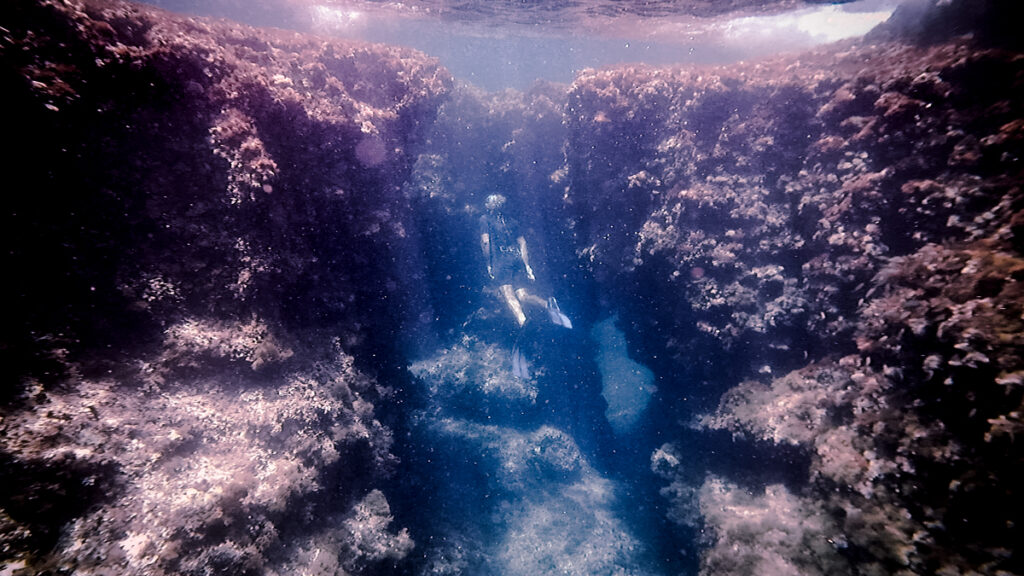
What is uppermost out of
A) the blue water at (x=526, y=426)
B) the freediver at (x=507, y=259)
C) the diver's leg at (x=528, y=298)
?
the freediver at (x=507, y=259)

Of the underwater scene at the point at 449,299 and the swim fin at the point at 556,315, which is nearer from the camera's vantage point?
the underwater scene at the point at 449,299

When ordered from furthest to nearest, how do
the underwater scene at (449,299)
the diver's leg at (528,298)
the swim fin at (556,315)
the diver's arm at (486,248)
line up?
1. the diver's leg at (528,298)
2. the diver's arm at (486,248)
3. the swim fin at (556,315)
4. the underwater scene at (449,299)

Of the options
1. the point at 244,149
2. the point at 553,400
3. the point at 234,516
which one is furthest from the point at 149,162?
the point at 553,400

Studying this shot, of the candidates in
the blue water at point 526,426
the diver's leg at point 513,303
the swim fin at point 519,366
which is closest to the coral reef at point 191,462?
the blue water at point 526,426

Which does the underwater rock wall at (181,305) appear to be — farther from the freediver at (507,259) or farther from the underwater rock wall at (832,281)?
the underwater rock wall at (832,281)

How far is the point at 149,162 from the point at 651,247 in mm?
8372

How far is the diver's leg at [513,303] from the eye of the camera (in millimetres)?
11070

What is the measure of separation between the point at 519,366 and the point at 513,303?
1834mm

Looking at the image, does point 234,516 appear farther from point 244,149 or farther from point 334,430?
point 244,149

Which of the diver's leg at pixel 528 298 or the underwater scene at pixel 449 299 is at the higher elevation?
the underwater scene at pixel 449 299

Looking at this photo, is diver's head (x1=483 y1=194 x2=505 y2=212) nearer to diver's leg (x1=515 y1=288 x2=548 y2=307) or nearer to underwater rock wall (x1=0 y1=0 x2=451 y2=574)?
diver's leg (x1=515 y1=288 x2=548 y2=307)

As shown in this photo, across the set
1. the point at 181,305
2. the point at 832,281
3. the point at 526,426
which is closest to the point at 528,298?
the point at 526,426

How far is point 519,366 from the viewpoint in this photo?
11109 millimetres

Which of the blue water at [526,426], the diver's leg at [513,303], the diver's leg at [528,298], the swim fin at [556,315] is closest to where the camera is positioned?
the blue water at [526,426]
